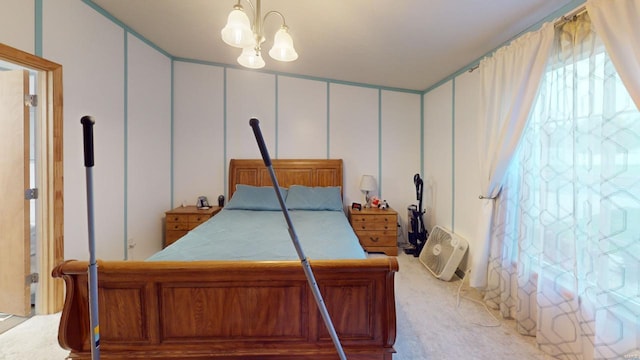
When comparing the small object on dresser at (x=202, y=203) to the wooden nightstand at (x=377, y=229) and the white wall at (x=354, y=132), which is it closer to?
the white wall at (x=354, y=132)

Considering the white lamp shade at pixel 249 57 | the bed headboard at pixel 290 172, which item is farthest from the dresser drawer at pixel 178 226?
the white lamp shade at pixel 249 57

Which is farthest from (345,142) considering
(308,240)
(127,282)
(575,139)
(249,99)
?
(127,282)

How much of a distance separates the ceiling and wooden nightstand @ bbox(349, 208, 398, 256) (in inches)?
72.7

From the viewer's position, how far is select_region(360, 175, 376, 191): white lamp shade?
3.72 m

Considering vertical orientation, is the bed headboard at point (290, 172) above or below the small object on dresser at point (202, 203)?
above

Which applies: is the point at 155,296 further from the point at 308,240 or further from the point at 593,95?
the point at 593,95

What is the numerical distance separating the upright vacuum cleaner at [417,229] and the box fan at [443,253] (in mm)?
202

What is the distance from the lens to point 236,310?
1369mm

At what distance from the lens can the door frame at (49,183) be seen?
2143 millimetres

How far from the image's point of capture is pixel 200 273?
1.33 meters

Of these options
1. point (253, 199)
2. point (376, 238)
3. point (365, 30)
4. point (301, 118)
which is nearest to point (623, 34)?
point (365, 30)

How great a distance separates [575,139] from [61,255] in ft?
12.7

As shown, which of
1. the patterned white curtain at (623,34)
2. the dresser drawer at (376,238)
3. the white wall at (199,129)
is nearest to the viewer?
the patterned white curtain at (623,34)

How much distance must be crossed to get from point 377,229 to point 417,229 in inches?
22.7
